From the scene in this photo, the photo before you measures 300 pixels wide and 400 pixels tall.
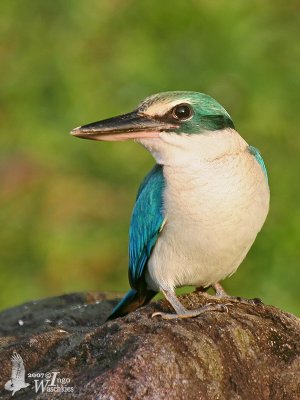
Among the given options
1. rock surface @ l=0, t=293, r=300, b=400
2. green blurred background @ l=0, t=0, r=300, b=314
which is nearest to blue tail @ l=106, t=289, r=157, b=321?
rock surface @ l=0, t=293, r=300, b=400

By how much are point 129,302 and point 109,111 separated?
5.27 m

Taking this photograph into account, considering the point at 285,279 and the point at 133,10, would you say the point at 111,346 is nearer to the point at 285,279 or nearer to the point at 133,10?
the point at 285,279

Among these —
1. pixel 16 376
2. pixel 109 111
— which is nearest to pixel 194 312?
pixel 16 376

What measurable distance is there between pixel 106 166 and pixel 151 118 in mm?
5149

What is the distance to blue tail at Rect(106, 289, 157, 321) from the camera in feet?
19.2

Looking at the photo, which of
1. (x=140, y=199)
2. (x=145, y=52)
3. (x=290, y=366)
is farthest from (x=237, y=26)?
(x=290, y=366)

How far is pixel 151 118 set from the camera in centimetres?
525

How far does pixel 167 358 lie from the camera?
4387 mm

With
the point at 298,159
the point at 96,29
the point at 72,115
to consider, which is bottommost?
the point at 298,159

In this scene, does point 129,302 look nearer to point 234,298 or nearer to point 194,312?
point 234,298

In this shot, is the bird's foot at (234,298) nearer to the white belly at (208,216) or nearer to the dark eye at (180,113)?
the white belly at (208,216)

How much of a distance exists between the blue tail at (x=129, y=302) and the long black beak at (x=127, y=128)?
3.27 feet

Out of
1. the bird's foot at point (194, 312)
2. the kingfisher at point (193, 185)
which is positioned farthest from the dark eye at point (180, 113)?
the bird's foot at point (194, 312)

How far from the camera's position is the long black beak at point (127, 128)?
17.1 ft
